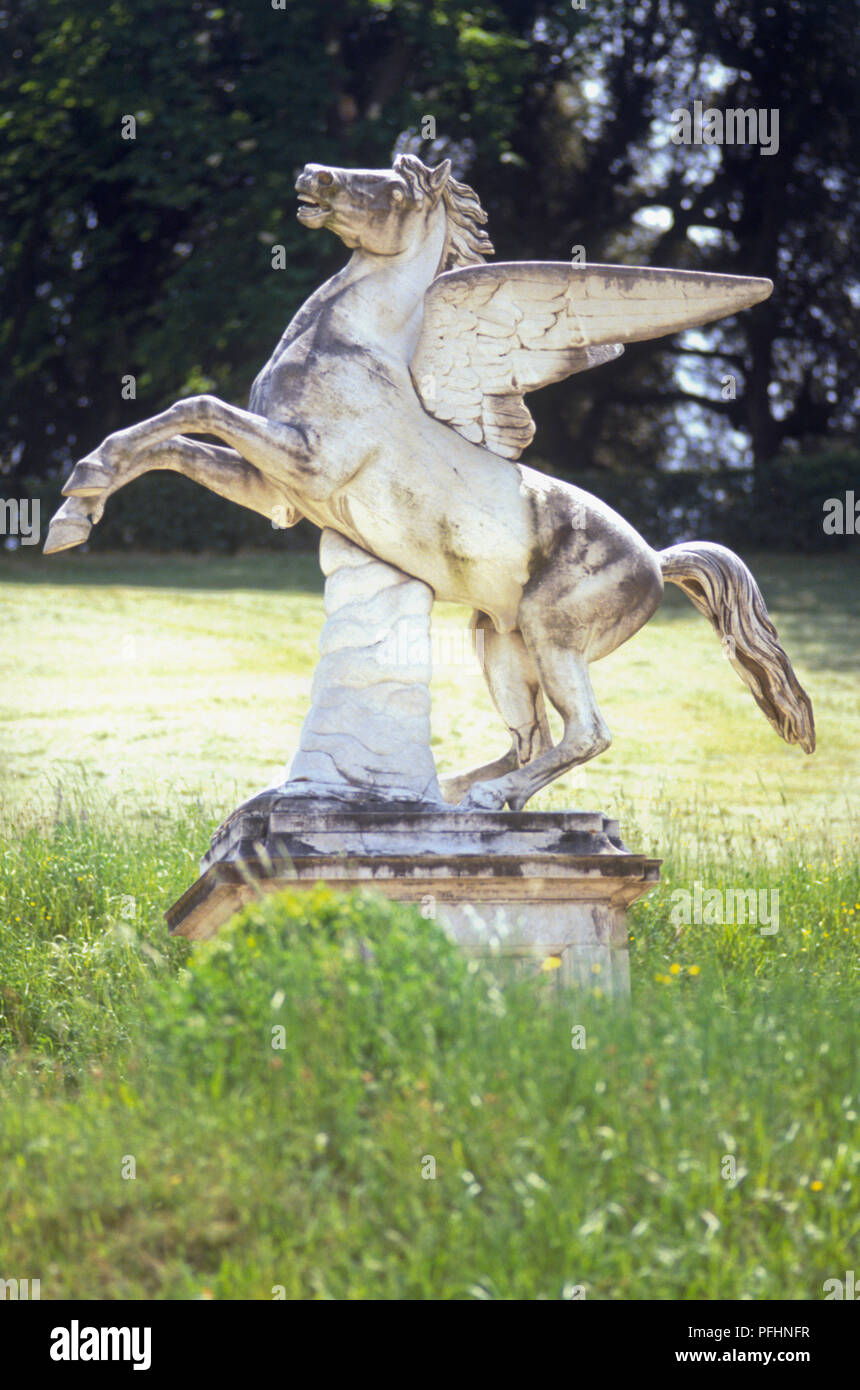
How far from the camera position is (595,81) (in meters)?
25.4

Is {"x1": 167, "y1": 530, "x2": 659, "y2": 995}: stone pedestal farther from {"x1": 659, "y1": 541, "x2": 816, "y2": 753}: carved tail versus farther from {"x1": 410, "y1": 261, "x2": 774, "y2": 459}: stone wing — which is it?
{"x1": 659, "y1": 541, "x2": 816, "y2": 753}: carved tail

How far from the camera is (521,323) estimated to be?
590 cm

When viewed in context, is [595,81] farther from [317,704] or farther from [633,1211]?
[633,1211]

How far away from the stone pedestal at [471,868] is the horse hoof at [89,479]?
3.81ft

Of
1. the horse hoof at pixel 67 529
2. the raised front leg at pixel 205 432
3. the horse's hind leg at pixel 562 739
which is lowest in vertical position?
the horse's hind leg at pixel 562 739

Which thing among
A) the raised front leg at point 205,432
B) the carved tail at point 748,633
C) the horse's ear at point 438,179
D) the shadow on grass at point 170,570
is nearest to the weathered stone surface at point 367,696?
the raised front leg at point 205,432

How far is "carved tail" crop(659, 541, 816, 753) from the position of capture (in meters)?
6.09

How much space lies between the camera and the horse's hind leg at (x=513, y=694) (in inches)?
237

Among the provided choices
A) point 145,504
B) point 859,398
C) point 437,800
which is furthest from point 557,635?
point 859,398

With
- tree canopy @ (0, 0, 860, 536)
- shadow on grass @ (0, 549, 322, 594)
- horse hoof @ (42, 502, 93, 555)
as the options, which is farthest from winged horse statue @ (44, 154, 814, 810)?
tree canopy @ (0, 0, 860, 536)

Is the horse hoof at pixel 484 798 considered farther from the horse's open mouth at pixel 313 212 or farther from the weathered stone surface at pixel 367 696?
the horse's open mouth at pixel 313 212

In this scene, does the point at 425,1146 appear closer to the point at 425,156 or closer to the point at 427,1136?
the point at 427,1136

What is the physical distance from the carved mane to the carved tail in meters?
1.35

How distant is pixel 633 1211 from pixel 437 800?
2090 mm
